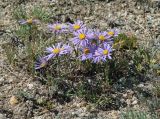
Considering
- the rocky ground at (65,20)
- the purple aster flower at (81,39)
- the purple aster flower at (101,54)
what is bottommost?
the rocky ground at (65,20)

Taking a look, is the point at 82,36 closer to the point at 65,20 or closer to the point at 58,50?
the point at 58,50

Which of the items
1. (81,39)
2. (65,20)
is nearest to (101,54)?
(81,39)

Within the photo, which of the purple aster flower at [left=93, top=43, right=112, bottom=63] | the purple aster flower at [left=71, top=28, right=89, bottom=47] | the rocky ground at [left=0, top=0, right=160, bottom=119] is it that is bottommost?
the rocky ground at [left=0, top=0, right=160, bottom=119]

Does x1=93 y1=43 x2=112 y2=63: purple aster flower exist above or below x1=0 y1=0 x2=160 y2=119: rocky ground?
above

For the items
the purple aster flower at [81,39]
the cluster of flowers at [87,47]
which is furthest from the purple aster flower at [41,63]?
the purple aster flower at [81,39]

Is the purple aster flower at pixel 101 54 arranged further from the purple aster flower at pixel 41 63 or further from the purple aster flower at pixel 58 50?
the purple aster flower at pixel 41 63

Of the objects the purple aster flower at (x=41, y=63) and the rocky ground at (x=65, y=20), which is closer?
the rocky ground at (x=65, y=20)

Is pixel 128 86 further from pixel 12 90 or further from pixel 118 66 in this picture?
pixel 12 90

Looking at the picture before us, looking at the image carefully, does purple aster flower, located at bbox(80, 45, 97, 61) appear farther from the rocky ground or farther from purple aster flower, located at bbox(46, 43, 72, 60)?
the rocky ground

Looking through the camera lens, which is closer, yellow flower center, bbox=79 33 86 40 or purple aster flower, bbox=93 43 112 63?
purple aster flower, bbox=93 43 112 63

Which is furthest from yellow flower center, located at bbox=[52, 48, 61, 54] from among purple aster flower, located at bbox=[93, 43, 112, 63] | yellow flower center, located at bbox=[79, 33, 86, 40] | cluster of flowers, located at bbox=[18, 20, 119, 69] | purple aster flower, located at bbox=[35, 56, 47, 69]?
purple aster flower, located at bbox=[93, 43, 112, 63]
